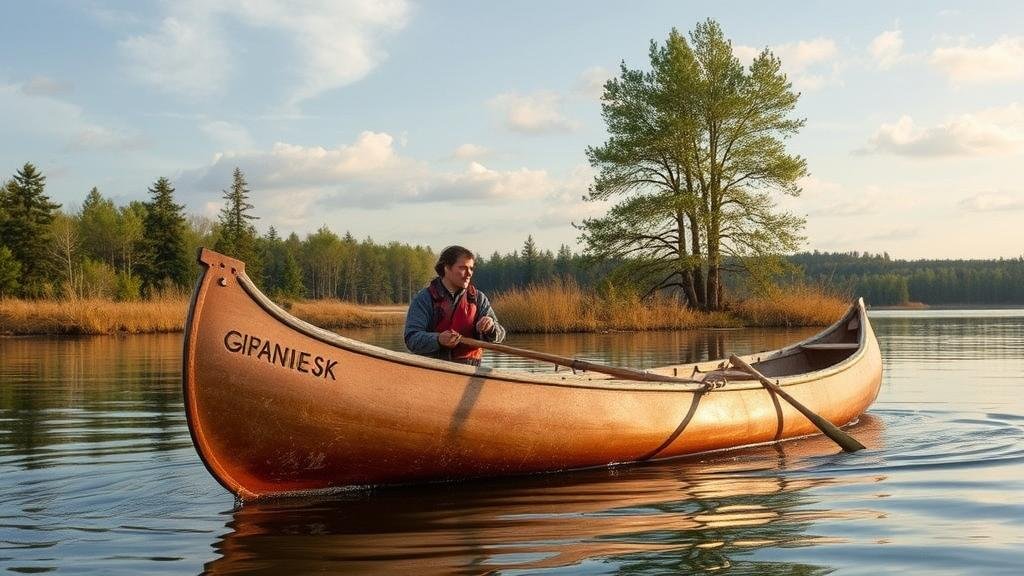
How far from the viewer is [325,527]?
4883mm

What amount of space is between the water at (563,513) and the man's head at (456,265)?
1.38 m

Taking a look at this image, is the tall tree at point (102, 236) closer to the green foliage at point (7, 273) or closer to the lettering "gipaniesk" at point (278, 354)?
the green foliage at point (7, 273)

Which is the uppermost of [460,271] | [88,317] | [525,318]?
[460,271]

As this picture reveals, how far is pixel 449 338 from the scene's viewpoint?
6098mm

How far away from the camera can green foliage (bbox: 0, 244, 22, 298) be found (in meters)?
39.9

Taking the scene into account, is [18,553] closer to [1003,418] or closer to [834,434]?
[834,434]

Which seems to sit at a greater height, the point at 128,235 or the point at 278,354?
the point at 128,235

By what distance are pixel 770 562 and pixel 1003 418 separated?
224 inches

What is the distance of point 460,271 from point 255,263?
48680 millimetres

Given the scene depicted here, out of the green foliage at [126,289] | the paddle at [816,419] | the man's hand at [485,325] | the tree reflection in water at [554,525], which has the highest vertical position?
the green foliage at [126,289]

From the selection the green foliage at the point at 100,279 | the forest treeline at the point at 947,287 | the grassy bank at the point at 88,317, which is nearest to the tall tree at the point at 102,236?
the green foliage at the point at 100,279

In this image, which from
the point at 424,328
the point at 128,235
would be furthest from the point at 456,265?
the point at 128,235

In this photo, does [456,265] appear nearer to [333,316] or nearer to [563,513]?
[563,513]

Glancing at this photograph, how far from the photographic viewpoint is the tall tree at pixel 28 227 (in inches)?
1694
